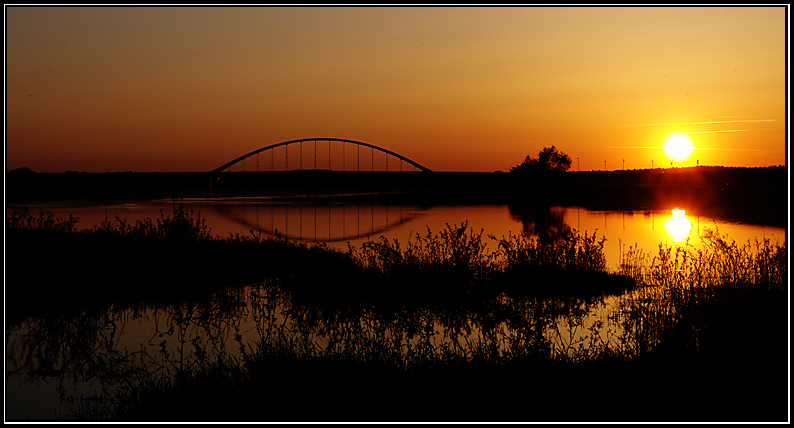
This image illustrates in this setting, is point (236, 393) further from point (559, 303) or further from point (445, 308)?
point (559, 303)

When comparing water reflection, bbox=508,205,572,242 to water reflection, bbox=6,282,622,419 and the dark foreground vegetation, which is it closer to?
the dark foreground vegetation

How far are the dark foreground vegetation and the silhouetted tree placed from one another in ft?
337

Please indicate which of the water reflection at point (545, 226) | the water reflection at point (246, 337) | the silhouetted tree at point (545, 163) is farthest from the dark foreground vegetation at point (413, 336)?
the silhouetted tree at point (545, 163)

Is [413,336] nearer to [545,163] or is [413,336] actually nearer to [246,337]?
[246,337]

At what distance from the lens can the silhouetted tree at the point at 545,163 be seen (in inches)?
4584

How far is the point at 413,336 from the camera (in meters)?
9.12

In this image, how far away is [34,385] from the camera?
7.66 metres

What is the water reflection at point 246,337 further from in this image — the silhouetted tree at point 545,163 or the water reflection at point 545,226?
the silhouetted tree at point 545,163

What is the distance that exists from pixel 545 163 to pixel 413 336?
374ft

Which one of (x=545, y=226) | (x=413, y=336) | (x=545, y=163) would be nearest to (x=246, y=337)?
(x=413, y=336)

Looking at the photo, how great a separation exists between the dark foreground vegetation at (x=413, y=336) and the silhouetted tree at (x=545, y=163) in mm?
102726

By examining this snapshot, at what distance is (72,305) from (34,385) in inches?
180

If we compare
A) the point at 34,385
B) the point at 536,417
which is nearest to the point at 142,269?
the point at 34,385

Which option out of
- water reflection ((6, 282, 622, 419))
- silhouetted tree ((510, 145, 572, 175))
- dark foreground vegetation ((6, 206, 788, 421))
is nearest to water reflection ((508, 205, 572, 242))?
dark foreground vegetation ((6, 206, 788, 421))
